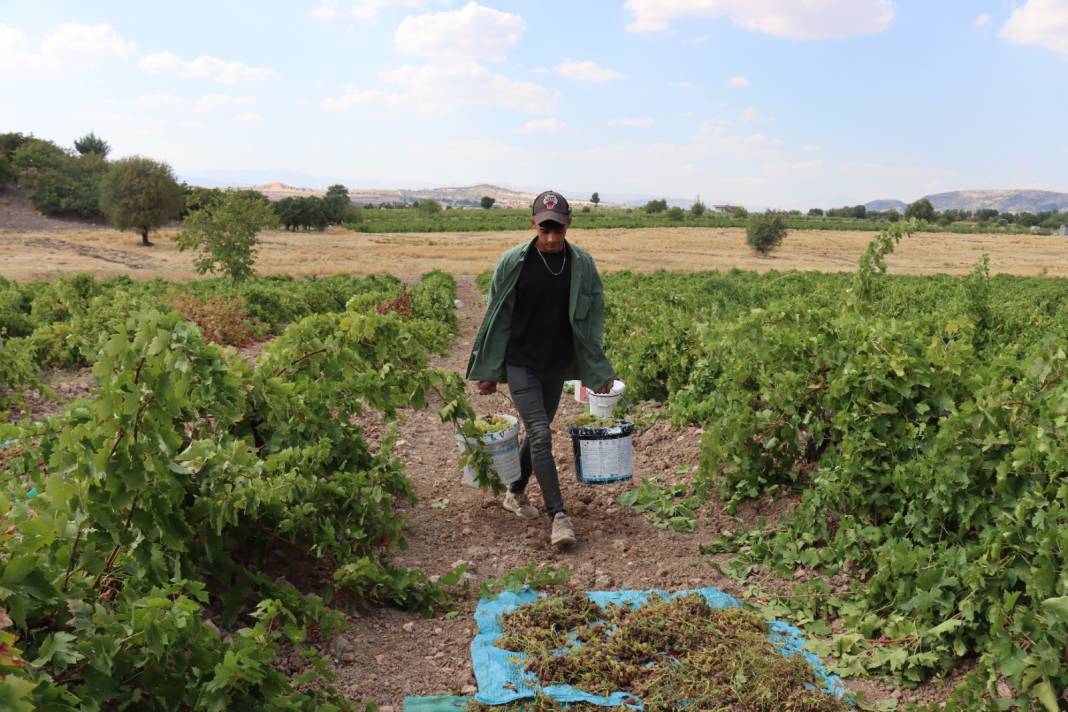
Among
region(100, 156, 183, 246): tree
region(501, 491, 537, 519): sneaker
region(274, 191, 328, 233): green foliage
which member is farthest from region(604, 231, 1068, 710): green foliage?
region(274, 191, 328, 233): green foliage

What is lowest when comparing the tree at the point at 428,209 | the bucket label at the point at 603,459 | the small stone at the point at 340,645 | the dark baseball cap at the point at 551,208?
the small stone at the point at 340,645

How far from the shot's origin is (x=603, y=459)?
5.64 metres

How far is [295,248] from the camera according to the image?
2089 inches

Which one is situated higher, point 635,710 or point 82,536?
point 82,536

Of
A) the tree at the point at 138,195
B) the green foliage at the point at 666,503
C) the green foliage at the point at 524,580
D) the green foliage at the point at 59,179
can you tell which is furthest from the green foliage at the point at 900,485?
the green foliage at the point at 59,179

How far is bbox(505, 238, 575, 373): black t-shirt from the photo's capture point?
4793 millimetres

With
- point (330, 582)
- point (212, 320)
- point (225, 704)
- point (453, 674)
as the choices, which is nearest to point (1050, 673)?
point (453, 674)

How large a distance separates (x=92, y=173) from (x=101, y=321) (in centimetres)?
6565

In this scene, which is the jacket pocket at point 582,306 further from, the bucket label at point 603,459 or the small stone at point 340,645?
the small stone at point 340,645

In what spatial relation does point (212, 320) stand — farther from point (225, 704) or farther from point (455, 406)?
point (225, 704)

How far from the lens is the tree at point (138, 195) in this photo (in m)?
51.5

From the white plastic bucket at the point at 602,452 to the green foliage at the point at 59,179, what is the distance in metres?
68.0

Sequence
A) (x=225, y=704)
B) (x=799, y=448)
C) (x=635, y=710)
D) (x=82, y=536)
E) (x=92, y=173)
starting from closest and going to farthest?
(x=225, y=704) < (x=82, y=536) < (x=635, y=710) < (x=799, y=448) < (x=92, y=173)

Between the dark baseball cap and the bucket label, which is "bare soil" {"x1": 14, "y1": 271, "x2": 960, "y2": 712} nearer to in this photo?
the bucket label
